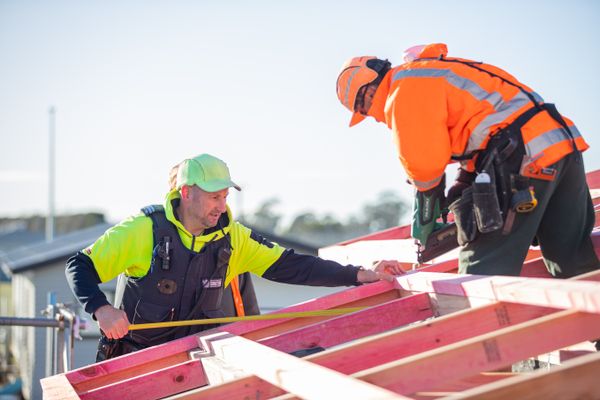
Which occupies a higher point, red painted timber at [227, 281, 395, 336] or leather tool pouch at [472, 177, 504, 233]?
leather tool pouch at [472, 177, 504, 233]

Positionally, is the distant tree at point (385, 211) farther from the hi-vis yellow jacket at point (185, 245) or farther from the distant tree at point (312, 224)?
the hi-vis yellow jacket at point (185, 245)

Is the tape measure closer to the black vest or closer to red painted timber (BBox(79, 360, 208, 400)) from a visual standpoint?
red painted timber (BBox(79, 360, 208, 400))

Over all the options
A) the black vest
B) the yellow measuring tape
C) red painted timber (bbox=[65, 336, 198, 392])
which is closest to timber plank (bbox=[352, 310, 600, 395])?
the yellow measuring tape

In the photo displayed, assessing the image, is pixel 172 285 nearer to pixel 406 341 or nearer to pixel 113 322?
pixel 113 322

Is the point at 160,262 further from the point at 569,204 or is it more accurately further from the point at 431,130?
the point at 569,204

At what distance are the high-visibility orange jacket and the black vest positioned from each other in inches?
62.4

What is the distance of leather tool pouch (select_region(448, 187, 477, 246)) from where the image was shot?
13.8 feet

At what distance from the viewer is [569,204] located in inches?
166

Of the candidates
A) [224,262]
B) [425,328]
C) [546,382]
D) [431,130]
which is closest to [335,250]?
[224,262]

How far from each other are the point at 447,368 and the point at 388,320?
5.19ft

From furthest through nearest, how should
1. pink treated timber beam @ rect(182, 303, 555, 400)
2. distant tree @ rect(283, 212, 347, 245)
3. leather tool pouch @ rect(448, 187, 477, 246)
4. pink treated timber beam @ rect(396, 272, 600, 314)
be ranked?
distant tree @ rect(283, 212, 347, 245) < leather tool pouch @ rect(448, 187, 477, 246) < pink treated timber beam @ rect(182, 303, 555, 400) < pink treated timber beam @ rect(396, 272, 600, 314)

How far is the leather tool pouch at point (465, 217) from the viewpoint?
4.20m

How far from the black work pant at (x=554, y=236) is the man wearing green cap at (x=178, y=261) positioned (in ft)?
2.85

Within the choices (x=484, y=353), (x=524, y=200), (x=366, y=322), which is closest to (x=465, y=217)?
(x=524, y=200)
